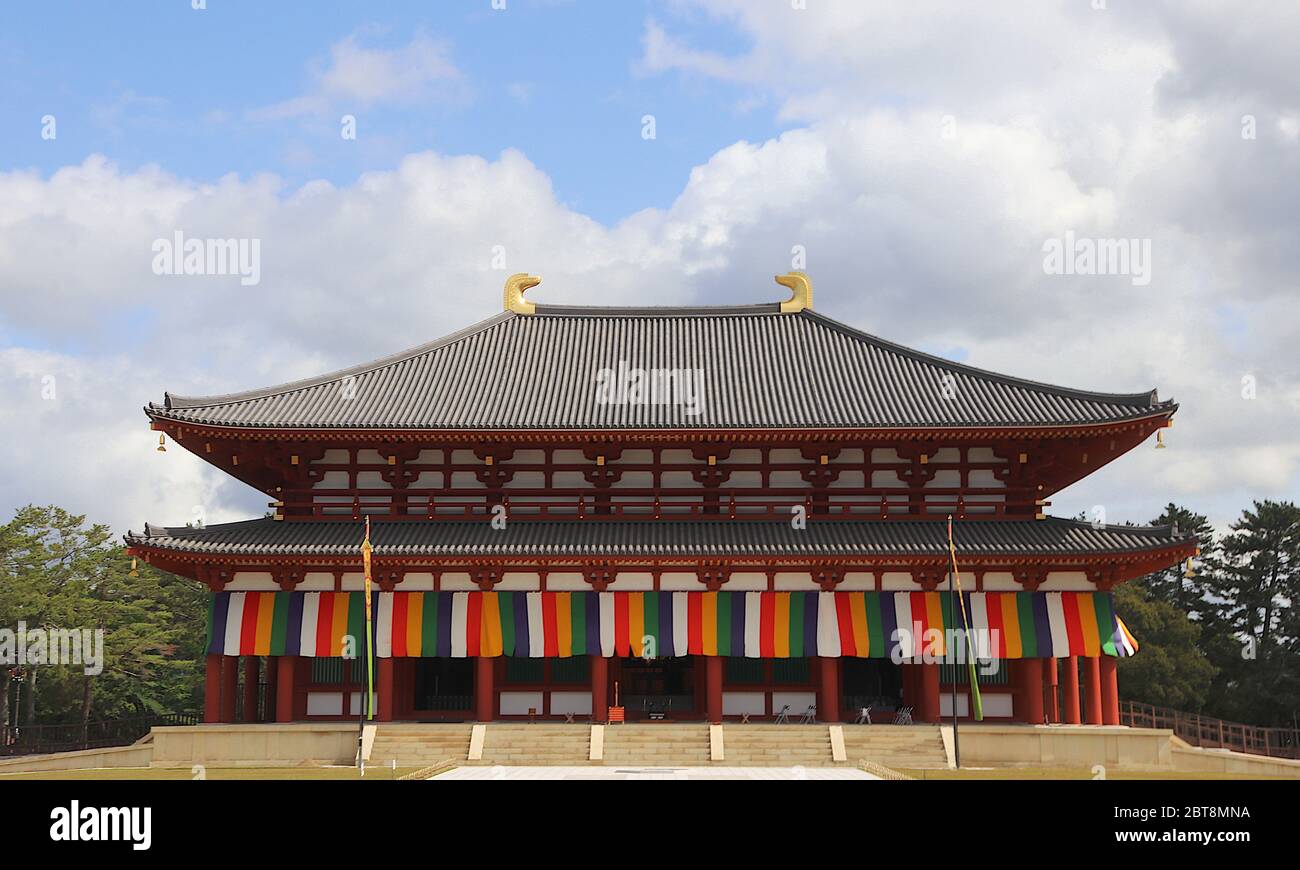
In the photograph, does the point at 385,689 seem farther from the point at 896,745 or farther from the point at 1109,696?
the point at 1109,696

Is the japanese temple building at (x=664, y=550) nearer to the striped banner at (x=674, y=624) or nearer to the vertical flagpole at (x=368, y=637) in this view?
the striped banner at (x=674, y=624)

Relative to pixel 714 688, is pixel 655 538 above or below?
above

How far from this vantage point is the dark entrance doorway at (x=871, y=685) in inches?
1283

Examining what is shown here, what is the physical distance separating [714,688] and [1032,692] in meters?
8.98

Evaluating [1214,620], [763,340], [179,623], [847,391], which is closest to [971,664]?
[847,391]

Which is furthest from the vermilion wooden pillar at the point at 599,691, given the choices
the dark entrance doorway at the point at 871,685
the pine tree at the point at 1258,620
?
the pine tree at the point at 1258,620

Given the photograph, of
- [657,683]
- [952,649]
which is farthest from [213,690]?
[952,649]

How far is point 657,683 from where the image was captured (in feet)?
109

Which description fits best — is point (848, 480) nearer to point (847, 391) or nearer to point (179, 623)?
point (847, 391)

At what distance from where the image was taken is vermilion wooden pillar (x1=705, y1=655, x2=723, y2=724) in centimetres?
3034

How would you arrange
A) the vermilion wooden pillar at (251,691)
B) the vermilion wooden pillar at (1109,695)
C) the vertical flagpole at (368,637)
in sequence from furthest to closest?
1. the vermilion wooden pillar at (251,691)
2. the vermilion wooden pillar at (1109,695)
3. the vertical flagpole at (368,637)

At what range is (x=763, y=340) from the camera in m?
39.2

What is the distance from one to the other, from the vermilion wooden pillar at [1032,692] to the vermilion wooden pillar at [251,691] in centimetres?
2217

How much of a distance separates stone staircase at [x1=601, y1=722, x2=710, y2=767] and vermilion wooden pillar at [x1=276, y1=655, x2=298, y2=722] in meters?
9.44
